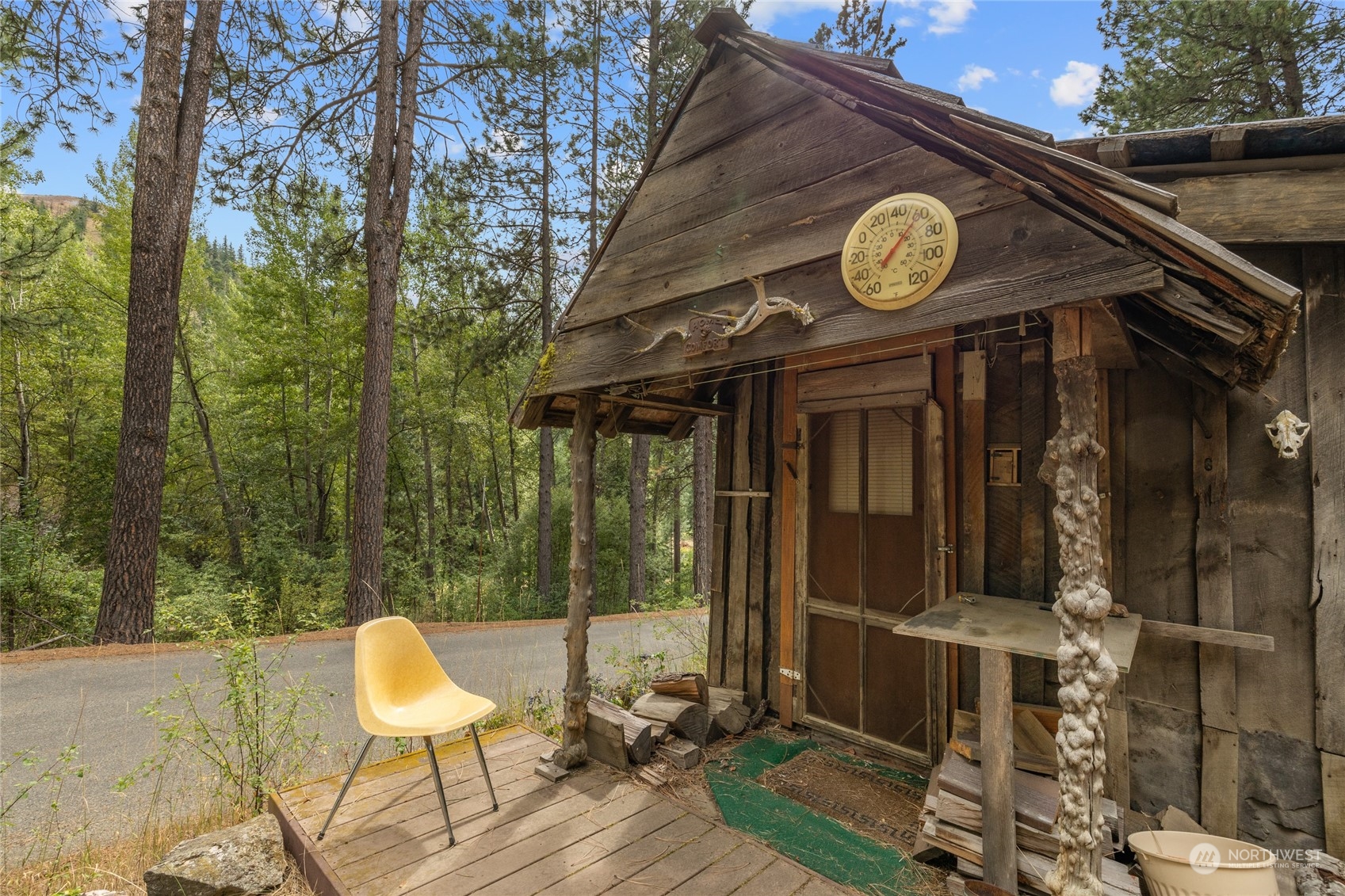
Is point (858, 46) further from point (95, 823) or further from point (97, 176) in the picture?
point (97, 176)

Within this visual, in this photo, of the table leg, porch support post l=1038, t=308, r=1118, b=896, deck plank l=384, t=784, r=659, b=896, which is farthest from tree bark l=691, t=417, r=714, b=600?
porch support post l=1038, t=308, r=1118, b=896

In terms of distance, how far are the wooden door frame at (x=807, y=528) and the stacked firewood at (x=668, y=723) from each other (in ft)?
1.32

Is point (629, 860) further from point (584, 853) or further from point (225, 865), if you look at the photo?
point (225, 865)

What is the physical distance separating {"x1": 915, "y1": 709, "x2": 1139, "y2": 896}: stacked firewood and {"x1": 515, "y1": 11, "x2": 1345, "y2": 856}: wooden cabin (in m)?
0.41

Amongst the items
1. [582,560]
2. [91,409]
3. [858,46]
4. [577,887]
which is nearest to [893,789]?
[577,887]

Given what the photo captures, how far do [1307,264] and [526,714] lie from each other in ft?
16.6

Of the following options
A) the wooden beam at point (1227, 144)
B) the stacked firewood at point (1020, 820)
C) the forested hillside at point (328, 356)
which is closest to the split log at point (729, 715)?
the stacked firewood at point (1020, 820)

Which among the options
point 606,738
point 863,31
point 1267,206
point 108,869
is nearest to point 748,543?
point 606,738

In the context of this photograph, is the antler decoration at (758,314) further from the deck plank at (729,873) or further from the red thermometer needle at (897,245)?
the deck plank at (729,873)

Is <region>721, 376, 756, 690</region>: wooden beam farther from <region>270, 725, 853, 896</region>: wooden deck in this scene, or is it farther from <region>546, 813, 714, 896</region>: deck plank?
<region>546, 813, 714, 896</region>: deck plank

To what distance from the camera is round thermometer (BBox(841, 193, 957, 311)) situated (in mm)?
1850

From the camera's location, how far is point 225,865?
2.38 meters

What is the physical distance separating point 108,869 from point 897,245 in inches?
171

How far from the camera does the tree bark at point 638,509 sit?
33.0ft
